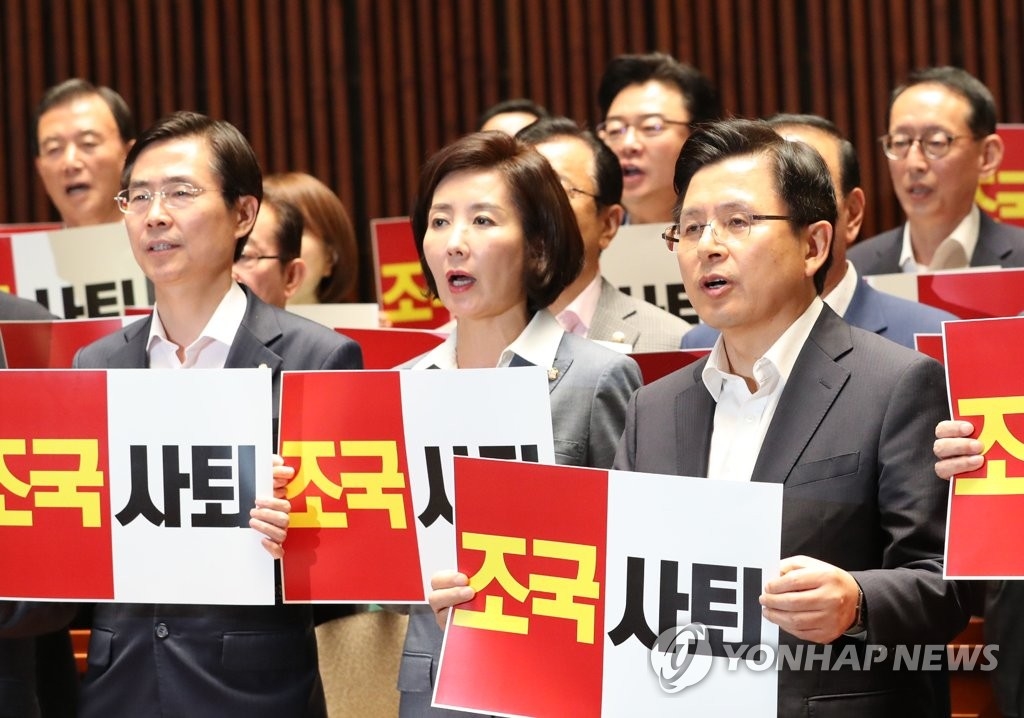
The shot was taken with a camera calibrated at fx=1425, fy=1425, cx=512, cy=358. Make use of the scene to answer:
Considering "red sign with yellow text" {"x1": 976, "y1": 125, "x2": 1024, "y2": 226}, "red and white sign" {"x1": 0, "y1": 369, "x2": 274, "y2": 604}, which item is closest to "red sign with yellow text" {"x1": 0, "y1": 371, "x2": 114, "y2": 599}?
"red and white sign" {"x1": 0, "y1": 369, "x2": 274, "y2": 604}

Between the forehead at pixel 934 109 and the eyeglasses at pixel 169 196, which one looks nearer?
the eyeglasses at pixel 169 196

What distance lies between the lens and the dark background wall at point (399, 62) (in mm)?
5918

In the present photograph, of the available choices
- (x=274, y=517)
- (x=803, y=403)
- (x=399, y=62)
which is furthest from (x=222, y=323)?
(x=399, y=62)

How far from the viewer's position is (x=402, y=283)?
4.47 metres

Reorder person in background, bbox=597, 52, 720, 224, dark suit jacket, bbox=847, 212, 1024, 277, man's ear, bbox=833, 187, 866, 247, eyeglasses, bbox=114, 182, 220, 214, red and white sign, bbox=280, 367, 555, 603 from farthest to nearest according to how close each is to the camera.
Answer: person in background, bbox=597, 52, 720, 224
dark suit jacket, bbox=847, 212, 1024, 277
man's ear, bbox=833, 187, 866, 247
eyeglasses, bbox=114, 182, 220, 214
red and white sign, bbox=280, 367, 555, 603

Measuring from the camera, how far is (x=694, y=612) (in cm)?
209

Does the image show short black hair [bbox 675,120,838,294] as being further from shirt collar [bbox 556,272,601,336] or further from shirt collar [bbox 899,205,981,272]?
shirt collar [bbox 899,205,981,272]

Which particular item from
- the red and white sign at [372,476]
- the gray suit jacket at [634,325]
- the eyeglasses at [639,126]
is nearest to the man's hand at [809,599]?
the red and white sign at [372,476]

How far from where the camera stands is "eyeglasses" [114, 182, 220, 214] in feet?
9.67

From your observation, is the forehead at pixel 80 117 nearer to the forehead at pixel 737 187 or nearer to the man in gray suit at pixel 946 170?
the man in gray suit at pixel 946 170

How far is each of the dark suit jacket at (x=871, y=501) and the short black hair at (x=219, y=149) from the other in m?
1.34

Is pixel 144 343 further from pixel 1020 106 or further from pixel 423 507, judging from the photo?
pixel 1020 106

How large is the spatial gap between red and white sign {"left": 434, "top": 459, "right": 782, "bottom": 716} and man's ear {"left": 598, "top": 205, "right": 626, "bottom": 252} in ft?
5.82

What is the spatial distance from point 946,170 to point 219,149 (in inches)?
88.8
